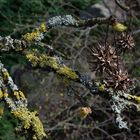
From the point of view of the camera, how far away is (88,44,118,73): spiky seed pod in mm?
1636

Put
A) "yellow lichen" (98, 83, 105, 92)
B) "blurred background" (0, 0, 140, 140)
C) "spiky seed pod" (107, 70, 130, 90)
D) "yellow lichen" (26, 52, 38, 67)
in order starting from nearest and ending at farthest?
"spiky seed pod" (107, 70, 130, 90)
"yellow lichen" (98, 83, 105, 92)
"yellow lichen" (26, 52, 38, 67)
"blurred background" (0, 0, 140, 140)

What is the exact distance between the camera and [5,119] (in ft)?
13.4

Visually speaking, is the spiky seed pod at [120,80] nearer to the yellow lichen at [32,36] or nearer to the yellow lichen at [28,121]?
the yellow lichen at [28,121]

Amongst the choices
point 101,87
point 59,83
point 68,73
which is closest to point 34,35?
point 68,73

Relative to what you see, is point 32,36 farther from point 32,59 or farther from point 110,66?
point 110,66

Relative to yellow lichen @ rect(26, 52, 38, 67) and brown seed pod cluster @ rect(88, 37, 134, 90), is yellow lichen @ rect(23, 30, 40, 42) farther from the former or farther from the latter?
brown seed pod cluster @ rect(88, 37, 134, 90)

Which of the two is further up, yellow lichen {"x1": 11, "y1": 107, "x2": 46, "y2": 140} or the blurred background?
the blurred background

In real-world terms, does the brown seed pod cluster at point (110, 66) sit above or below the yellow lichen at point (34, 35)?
below

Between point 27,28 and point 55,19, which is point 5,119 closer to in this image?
point 27,28

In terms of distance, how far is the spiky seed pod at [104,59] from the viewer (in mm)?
1636

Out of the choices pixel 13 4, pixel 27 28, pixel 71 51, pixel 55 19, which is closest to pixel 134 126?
pixel 71 51

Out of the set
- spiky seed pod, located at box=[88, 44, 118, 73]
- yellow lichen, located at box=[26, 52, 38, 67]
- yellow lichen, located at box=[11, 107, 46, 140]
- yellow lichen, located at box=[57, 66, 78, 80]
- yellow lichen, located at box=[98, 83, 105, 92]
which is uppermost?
yellow lichen, located at box=[26, 52, 38, 67]

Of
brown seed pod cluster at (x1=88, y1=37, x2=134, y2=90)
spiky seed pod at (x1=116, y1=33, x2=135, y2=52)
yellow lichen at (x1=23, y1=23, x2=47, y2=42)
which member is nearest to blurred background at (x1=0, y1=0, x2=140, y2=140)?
yellow lichen at (x1=23, y1=23, x2=47, y2=42)

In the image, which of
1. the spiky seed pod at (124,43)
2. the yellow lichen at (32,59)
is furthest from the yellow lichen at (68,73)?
the spiky seed pod at (124,43)
